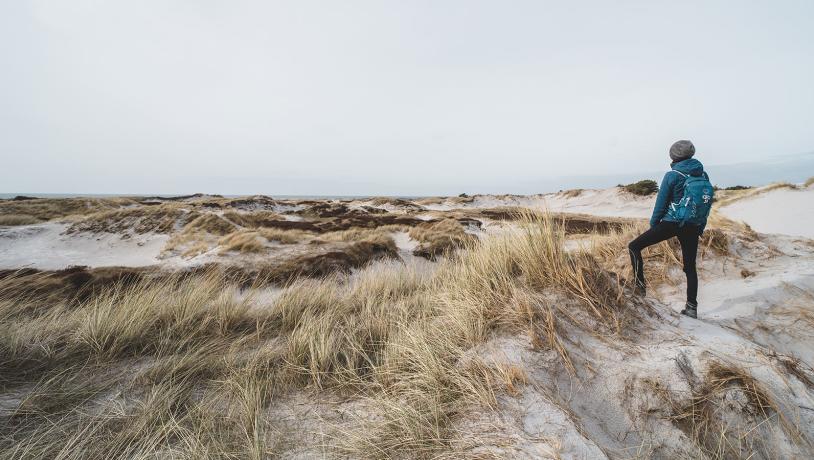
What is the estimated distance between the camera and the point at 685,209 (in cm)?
335

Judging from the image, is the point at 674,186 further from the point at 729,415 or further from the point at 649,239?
the point at 729,415

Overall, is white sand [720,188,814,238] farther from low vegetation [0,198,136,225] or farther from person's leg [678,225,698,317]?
low vegetation [0,198,136,225]

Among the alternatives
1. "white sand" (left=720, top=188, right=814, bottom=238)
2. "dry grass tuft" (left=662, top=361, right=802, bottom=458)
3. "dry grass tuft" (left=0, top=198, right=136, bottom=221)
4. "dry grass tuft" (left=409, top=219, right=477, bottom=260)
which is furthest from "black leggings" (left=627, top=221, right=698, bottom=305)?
"dry grass tuft" (left=0, top=198, right=136, bottom=221)

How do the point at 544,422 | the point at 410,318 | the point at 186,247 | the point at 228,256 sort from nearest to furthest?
1. the point at 544,422
2. the point at 410,318
3. the point at 228,256
4. the point at 186,247

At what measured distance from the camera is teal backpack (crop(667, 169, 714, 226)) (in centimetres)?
332

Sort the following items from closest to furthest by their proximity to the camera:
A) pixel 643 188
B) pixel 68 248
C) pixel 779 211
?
1. pixel 68 248
2. pixel 779 211
3. pixel 643 188

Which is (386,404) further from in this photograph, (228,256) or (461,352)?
(228,256)

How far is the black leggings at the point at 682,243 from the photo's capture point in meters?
3.43

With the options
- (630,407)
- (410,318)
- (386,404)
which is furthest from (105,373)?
(630,407)

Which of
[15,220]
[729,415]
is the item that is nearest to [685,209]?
[729,415]

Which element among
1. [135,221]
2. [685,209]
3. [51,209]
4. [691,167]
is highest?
[691,167]

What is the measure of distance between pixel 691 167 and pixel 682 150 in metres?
0.26

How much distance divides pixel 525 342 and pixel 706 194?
3.09 meters

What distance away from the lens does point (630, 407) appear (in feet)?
5.91
